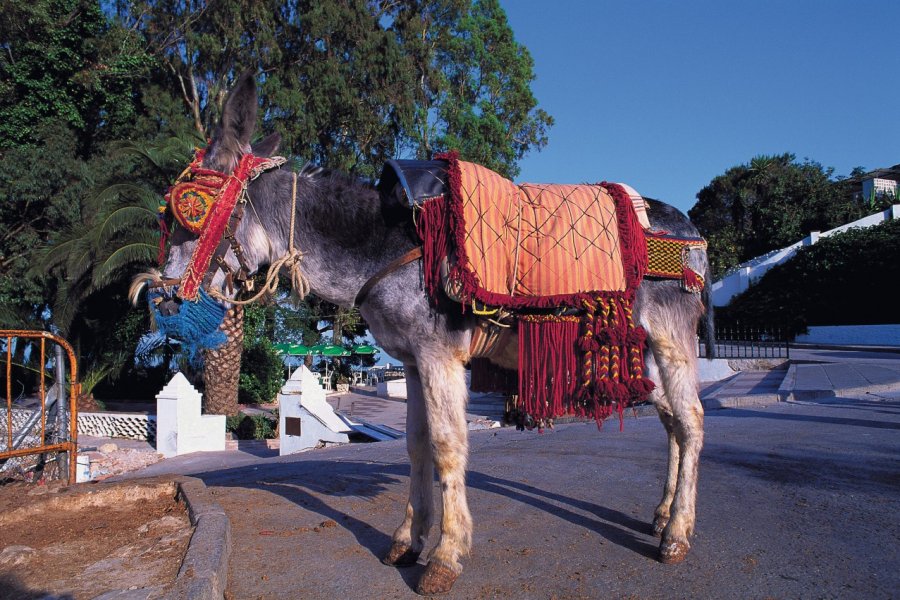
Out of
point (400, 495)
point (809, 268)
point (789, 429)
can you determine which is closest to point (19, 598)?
point (400, 495)

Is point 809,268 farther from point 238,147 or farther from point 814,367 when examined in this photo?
point 238,147

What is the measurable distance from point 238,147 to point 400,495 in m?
2.97

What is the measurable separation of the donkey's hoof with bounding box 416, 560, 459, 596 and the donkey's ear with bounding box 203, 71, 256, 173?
7.60ft

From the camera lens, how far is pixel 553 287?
364 cm

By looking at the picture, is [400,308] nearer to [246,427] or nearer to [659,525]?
[659,525]

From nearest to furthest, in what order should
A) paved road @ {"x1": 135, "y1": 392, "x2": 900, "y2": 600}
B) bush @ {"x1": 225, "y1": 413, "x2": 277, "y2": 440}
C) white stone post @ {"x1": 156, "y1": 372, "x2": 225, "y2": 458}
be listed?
paved road @ {"x1": 135, "y1": 392, "x2": 900, "y2": 600} < white stone post @ {"x1": 156, "y1": 372, "x2": 225, "y2": 458} < bush @ {"x1": 225, "y1": 413, "x2": 277, "y2": 440}

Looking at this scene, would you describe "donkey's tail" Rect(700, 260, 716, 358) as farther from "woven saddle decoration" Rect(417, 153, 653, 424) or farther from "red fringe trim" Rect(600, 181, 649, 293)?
"woven saddle decoration" Rect(417, 153, 653, 424)

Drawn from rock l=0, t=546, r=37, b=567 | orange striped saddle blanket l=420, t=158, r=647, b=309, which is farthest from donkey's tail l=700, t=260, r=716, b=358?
rock l=0, t=546, r=37, b=567

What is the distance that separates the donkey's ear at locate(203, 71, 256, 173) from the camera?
3.45 meters

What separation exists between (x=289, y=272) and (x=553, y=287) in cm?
147

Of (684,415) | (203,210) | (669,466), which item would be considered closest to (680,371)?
(684,415)

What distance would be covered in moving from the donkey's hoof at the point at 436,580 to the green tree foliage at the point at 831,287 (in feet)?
116

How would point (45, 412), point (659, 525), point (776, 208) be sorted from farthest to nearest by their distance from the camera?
1. point (776, 208)
2. point (45, 412)
3. point (659, 525)

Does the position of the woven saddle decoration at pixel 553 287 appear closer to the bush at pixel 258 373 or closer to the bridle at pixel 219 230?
the bridle at pixel 219 230
